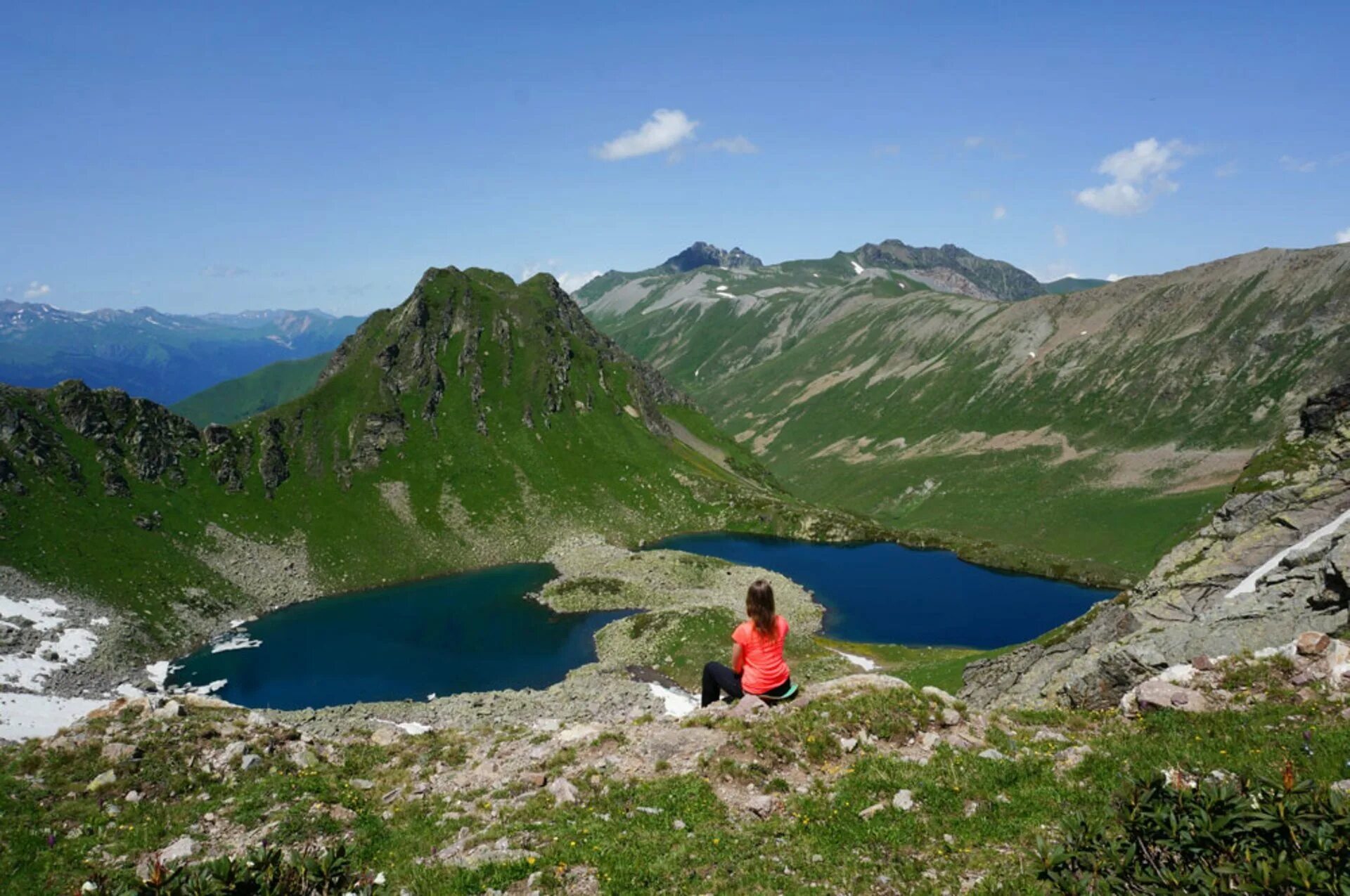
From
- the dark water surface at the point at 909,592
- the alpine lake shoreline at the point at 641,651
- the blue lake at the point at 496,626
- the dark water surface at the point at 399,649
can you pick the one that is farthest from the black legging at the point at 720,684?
the dark water surface at the point at 909,592

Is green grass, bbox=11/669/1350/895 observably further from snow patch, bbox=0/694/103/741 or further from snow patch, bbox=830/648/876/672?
snow patch, bbox=830/648/876/672

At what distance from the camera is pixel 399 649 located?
290 feet

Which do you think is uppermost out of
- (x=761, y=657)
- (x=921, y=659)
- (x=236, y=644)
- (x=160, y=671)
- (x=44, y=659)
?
(x=761, y=657)

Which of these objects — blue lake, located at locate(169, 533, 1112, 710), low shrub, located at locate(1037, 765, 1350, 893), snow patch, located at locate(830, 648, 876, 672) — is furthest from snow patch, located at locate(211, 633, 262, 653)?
low shrub, located at locate(1037, 765, 1350, 893)

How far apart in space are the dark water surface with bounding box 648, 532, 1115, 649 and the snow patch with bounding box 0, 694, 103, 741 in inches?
3147

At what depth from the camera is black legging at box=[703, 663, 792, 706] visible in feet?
67.4

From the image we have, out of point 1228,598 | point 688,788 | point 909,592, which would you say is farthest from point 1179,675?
point 909,592

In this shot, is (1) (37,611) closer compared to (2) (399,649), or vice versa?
(1) (37,611)

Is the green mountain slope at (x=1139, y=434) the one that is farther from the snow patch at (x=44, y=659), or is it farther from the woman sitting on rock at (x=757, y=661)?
the snow patch at (x=44, y=659)

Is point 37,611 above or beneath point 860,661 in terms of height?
above

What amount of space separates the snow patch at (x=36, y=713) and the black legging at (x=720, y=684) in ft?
198

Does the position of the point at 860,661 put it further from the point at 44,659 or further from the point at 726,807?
the point at 44,659

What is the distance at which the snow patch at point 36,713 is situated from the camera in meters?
55.9

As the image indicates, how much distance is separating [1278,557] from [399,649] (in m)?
87.0
